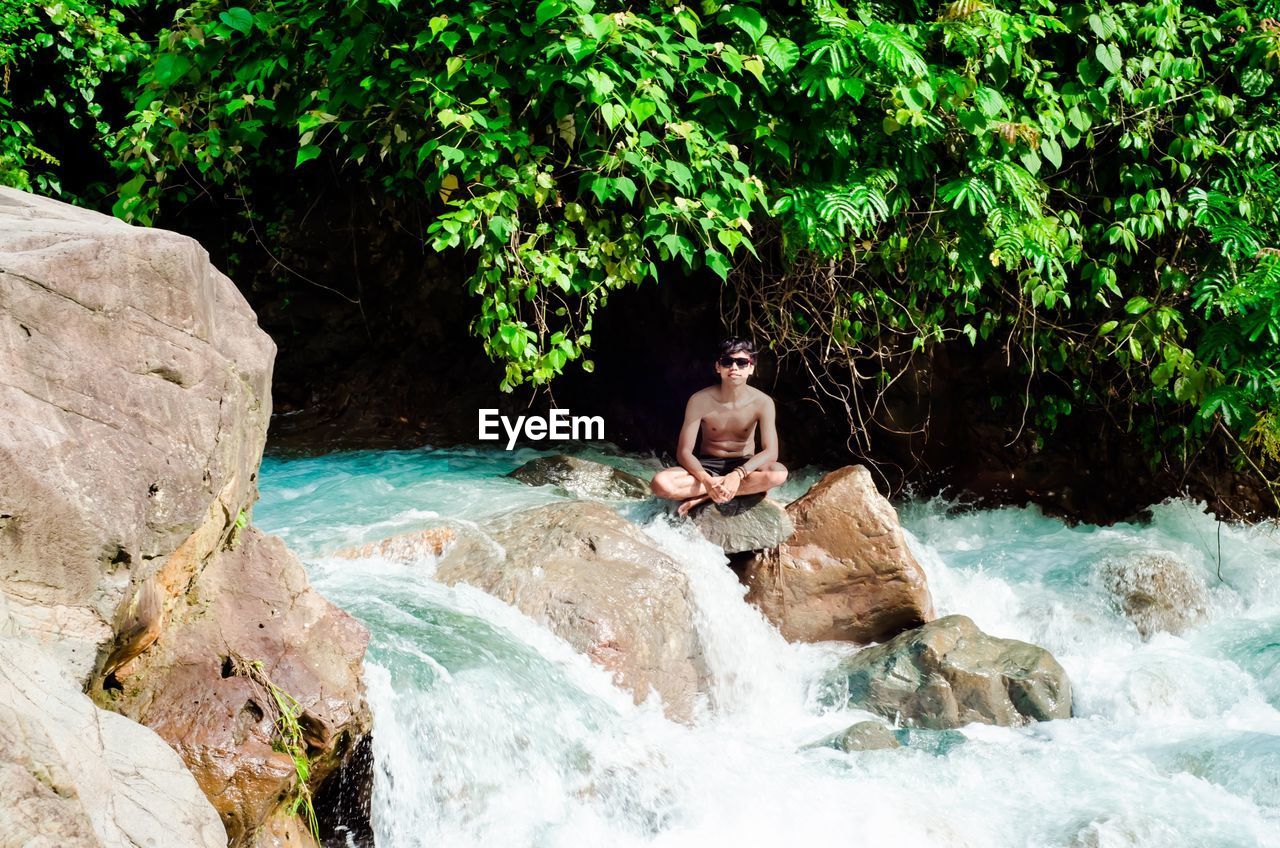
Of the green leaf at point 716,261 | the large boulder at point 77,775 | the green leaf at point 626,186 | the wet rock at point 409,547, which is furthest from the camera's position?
the green leaf at point 716,261

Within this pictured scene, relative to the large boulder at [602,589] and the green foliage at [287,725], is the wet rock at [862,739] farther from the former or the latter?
the green foliage at [287,725]

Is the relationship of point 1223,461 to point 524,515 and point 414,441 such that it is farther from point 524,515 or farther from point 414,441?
point 414,441

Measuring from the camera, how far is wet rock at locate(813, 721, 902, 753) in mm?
4582

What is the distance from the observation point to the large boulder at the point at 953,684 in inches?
197

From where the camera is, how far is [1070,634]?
6.02 m

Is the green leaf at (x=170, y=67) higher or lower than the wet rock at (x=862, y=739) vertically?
higher

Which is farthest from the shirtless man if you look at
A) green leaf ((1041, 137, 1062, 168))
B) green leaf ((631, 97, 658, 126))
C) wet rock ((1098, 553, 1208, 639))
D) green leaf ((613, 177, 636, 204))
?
wet rock ((1098, 553, 1208, 639))

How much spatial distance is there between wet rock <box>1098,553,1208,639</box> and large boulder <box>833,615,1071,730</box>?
3.68ft

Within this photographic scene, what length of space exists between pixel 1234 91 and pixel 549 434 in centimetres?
514

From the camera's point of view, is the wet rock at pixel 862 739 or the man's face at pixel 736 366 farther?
the man's face at pixel 736 366

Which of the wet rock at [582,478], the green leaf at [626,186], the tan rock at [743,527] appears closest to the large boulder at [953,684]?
the tan rock at [743,527]

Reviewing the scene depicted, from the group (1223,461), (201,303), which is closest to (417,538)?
(201,303)

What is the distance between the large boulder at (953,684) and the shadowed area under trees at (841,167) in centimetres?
204

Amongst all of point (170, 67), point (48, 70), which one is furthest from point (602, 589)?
point (48, 70)
